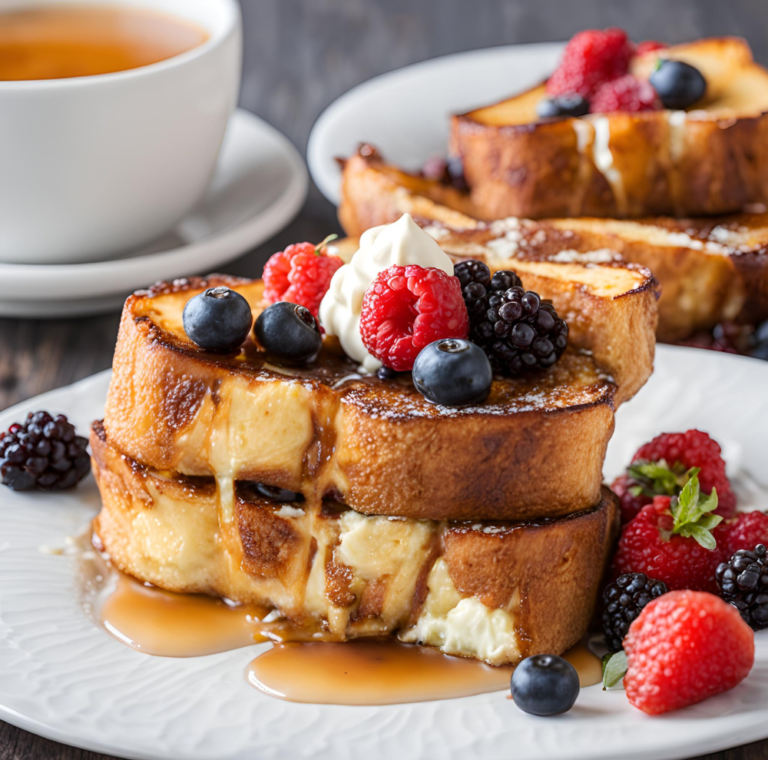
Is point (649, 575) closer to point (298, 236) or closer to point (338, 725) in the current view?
point (338, 725)

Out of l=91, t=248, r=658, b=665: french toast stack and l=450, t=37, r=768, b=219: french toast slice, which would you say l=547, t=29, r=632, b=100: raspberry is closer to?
l=450, t=37, r=768, b=219: french toast slice

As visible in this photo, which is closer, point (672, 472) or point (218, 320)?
point (218, 320)

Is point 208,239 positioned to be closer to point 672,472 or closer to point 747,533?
point 672,472

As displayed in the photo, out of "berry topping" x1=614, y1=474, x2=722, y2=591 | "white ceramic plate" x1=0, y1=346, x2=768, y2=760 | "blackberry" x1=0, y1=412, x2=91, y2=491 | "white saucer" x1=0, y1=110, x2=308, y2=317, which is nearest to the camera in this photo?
"white ceramic plate" x1=0, y1=346, x2=768, y2=760

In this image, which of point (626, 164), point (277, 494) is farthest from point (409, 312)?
point (626, 164)

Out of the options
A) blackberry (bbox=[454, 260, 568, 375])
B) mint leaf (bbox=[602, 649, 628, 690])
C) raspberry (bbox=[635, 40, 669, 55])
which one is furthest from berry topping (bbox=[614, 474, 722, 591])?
raspberry (bbox=[635, 40, 669, 55])

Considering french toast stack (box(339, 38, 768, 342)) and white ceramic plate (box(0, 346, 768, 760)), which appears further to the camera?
french toast stack (box(339, 38, 768, 342))

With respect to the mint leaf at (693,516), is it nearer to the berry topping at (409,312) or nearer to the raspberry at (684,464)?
the raspberry at (684,464)
